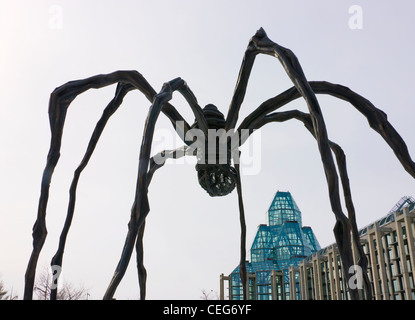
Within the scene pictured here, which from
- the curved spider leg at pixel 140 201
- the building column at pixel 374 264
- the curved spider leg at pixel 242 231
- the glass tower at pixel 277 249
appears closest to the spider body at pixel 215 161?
the curved spider leg at pixel 242 231

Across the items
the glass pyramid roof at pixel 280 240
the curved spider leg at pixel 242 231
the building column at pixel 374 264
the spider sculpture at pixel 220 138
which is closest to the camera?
the spider sculpture at pixel 220 138

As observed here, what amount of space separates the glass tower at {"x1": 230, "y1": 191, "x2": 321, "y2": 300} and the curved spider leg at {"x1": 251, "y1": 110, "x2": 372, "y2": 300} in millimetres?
39958

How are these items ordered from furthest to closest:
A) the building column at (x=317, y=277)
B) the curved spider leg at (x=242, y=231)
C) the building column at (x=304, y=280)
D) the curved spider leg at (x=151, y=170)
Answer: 1. the building column at (x=304, y=280)
2. the building column at (x=317, y=277)
3. the curved spider leg at (x=242, y=231)
4. the curved spider leg at (x=151, y=170)

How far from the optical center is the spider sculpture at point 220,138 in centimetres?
193

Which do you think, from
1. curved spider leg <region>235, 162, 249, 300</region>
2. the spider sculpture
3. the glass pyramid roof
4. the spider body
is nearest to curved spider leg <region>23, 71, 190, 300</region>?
the spider sculpture

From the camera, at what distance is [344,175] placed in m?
2.99

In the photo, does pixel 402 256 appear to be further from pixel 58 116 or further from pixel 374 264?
pixel 58 116

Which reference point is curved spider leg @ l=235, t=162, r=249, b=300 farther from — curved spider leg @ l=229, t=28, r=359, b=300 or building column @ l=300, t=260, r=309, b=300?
building column @ l=300, t=260, r=309, b=300

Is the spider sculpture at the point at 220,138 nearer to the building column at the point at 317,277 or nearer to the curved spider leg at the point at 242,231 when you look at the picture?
the curved spider leg at the point at 242,231

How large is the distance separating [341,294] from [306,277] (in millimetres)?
7032

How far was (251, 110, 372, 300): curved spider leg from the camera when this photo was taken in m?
1.99

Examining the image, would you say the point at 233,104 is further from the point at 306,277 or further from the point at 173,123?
the point at 306,277

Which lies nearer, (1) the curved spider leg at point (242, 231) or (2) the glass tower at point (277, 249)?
(1) the curved spider leg at point (242, 231)
